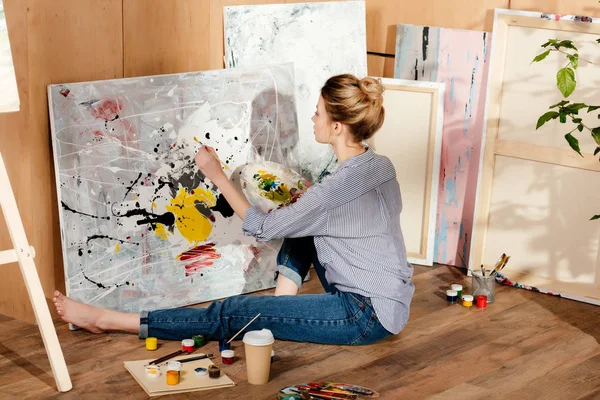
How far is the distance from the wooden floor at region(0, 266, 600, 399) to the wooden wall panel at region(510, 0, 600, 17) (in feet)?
3.97

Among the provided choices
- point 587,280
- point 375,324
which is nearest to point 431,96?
point 587,280

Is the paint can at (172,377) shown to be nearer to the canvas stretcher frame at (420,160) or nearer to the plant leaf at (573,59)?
the canvas stretcher frame at (420,160)

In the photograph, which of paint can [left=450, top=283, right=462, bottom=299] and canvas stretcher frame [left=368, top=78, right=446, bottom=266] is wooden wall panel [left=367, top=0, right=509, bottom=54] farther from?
paint can [left=450, top=283, right=462, bottom=299]

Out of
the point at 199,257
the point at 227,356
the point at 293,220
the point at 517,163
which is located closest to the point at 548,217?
the point at 517,163

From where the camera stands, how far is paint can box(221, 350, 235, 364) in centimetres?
296

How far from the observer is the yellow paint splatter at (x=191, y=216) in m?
3.45

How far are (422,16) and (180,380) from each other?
2138 millimetres

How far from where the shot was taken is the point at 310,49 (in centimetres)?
393

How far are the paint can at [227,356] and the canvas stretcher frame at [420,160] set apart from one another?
1420 mm

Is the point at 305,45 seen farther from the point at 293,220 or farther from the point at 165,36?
the point at 293,220

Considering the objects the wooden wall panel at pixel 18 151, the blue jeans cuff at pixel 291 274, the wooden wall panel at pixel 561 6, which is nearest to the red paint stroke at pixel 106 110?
the wooden wall panel at pixel 18 151

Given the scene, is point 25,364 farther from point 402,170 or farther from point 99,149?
point 402,170

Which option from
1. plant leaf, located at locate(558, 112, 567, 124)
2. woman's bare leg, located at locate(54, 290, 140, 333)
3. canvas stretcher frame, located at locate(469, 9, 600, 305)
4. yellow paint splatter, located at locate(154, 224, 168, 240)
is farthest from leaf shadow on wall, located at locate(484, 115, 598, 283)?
woman's bare leg, located at locate(54, 290, 140, 333)

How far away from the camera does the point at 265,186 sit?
3678 mm
